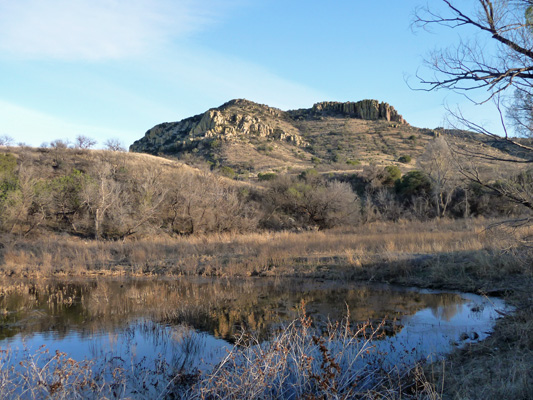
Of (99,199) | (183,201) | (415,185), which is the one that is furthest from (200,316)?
(415,185)

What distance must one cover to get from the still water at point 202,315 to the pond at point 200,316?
2cm

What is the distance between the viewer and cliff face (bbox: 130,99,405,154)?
7288 centimetres

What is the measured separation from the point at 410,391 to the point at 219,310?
6596 millimetres

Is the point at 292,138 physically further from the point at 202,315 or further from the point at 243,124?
the point at 202,315

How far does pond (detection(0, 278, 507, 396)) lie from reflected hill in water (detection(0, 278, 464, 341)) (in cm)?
3

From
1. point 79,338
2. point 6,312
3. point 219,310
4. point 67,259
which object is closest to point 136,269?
point 67,259

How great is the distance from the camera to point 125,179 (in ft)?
119

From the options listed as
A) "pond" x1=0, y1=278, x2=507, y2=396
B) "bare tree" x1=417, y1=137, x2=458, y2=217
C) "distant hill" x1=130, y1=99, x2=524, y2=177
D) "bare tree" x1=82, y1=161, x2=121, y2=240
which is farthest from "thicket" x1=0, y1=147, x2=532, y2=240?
"pond" x1=0, y1=278, x2=507, y2=396

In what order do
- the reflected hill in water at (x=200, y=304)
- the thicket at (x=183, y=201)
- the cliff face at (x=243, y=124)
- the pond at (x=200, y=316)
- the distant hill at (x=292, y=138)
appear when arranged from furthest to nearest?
the cliff face at (x=243, y=124) → the distant hill at (x=292, y=138) → the thicket at (x=183, y=201) → the reflected hill in water at (x=200, y=304) → the pond at (x=200, y=316)

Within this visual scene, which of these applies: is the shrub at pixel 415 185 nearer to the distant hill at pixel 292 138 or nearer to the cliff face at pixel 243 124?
the distant hill at pixel 292 138

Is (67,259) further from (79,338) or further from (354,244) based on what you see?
(354,244)

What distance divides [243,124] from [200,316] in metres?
68.8

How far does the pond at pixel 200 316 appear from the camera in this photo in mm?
7809

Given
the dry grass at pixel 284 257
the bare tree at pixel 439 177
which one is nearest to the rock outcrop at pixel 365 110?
the bare tree at pixel 439 177
